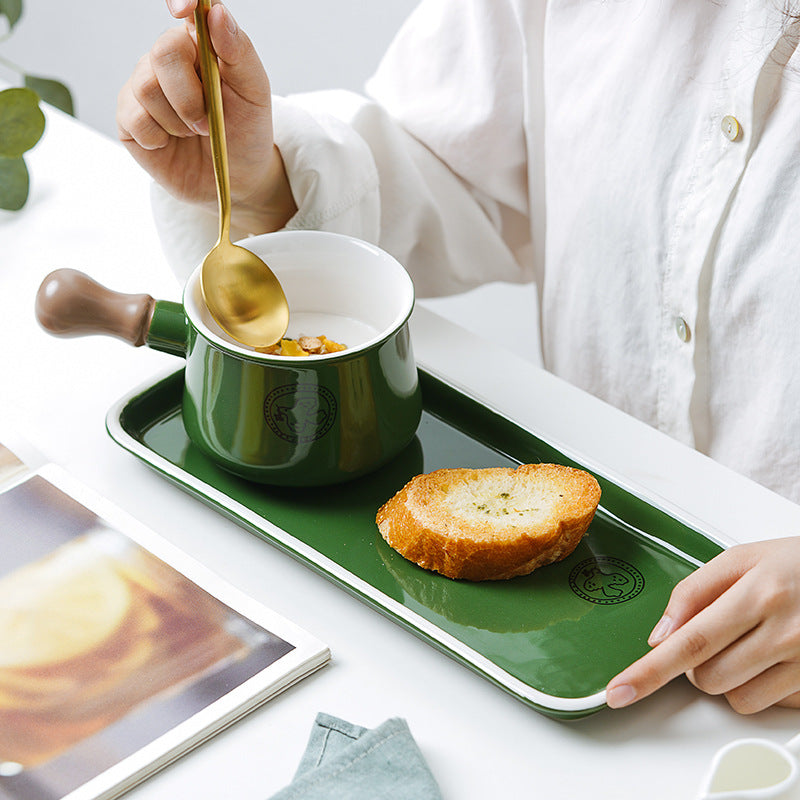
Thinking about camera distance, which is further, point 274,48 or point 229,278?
point 274,48

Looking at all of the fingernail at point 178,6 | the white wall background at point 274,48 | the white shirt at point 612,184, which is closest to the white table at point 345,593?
the white shirt at point 612,184

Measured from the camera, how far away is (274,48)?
1730mm

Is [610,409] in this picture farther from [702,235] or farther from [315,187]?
[315,187]

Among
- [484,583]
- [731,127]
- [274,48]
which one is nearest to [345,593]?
[484,583]

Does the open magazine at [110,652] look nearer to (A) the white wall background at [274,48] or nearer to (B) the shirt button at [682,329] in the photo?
(B) the shirt button at [682,329]

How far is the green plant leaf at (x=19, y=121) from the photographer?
33.8 inches

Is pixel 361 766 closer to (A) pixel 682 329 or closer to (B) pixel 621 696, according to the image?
(B) pixel 621 696

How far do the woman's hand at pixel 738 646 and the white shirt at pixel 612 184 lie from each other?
282 millimetres

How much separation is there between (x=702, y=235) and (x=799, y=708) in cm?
37

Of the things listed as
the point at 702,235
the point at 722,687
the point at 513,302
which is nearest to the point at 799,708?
the point at 722,687

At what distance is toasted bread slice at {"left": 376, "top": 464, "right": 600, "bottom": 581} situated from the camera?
52cm

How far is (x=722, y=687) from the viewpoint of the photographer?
0.47m

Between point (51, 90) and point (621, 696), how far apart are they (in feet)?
2.86

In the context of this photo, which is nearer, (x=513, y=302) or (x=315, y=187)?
(x=315, y=187)
